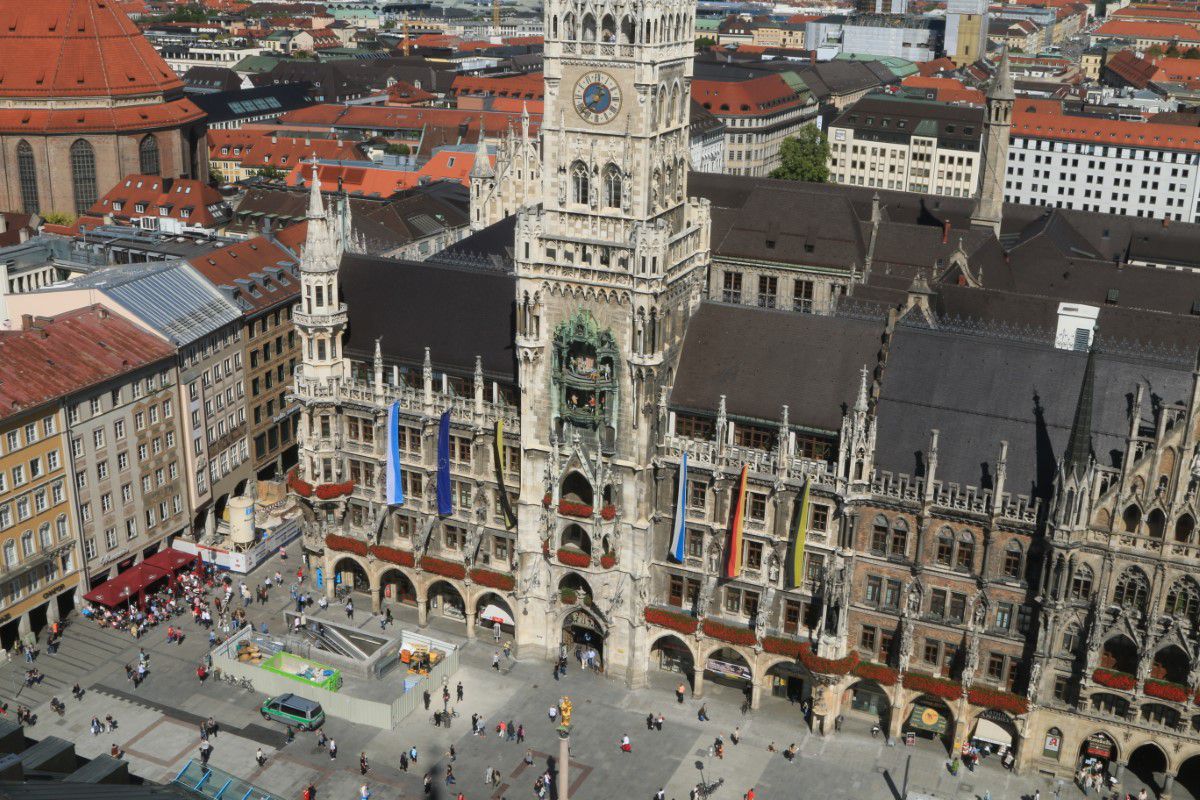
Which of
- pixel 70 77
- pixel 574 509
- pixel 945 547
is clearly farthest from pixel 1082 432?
pixel 70 77

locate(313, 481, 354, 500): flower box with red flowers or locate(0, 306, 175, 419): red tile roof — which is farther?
locate(313, 481, 354, 500): flower box with red flowers

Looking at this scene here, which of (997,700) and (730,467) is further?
(730,467)

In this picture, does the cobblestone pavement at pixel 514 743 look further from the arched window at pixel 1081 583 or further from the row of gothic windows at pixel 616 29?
the row of gothic windows at pixel 616 29

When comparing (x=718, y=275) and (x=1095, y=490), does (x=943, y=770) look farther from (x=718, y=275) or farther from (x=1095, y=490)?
(x=718, y=275)

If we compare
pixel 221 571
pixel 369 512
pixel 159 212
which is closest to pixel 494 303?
pixel 369 512

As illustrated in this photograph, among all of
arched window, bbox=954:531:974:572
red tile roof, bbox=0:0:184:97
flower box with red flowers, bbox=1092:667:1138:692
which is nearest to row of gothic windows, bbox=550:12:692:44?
arched window, bbox=954:531:974:572

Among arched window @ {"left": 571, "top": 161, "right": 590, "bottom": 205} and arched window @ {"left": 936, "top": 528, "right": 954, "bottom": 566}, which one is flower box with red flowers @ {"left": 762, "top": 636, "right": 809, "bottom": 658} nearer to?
arched window @ {"left": 936, "top": 528, "right": 954, "bottom": 566}

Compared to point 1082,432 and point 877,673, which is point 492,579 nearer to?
point 877,673
